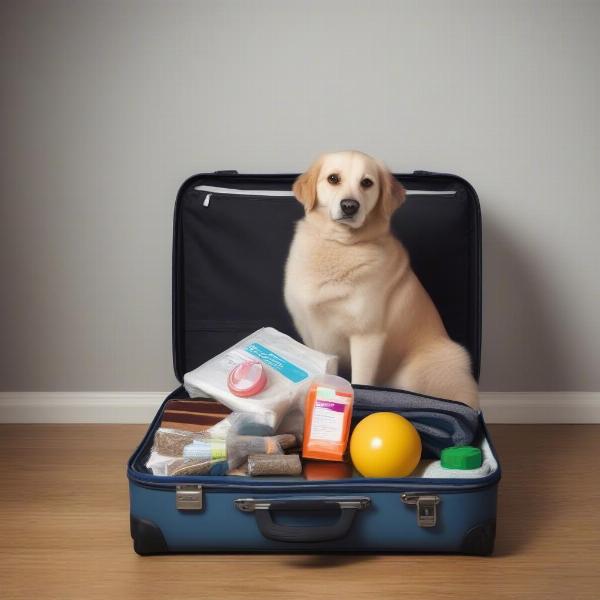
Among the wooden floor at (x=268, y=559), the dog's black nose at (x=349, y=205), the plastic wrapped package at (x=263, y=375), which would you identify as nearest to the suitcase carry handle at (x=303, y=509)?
the wooden floor at (x=268, y=559)

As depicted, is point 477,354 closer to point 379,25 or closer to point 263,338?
point 263,338

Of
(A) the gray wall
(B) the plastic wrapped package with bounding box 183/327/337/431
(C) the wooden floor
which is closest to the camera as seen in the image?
(C) the wooden floor

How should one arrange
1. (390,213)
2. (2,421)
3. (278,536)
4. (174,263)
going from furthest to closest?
(2,421) → (174,263) → (390,213) → (278,536)

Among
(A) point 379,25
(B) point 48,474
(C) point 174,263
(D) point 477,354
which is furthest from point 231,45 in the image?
(B) point 48,474

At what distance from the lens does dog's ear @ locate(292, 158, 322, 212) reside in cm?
160

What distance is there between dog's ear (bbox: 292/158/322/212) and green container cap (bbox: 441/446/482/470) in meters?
0.54

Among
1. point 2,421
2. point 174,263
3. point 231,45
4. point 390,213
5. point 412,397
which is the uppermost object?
point 231,45

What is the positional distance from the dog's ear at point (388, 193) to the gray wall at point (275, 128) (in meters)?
0.28

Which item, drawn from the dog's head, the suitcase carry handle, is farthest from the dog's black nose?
the suitcase carry handle

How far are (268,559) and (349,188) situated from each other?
66cm

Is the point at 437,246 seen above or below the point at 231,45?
below

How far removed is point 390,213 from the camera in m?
1.63

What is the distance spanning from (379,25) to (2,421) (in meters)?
1.23

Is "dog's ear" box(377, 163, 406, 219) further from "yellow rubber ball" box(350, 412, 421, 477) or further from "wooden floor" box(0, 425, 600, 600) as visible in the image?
"wooden floor" box(0, 425, 600, 600)
